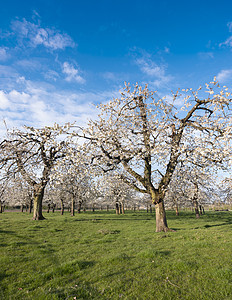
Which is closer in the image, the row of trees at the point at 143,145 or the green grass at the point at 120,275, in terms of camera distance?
the green grass at the point at 120,275

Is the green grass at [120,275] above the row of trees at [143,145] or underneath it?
underneath

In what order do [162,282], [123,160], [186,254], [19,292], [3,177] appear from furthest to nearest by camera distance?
[3,177] < [123,160] < [186,254] < [162,282] < [19,292]

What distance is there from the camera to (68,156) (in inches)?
674

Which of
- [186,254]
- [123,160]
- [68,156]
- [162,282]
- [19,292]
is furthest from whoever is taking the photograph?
[123,160]

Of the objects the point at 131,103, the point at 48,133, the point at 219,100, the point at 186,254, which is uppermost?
the point at 131,103

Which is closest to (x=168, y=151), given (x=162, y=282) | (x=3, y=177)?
(x=162, y=282)

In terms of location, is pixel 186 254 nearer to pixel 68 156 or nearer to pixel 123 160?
pixel 123 160

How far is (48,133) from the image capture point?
58.5ft

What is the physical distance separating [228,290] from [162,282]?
2.02 meters

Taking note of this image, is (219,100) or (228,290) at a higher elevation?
(219,100)

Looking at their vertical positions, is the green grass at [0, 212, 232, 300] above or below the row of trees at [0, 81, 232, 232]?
below

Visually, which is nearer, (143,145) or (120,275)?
(120,275)

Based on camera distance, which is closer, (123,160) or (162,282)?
(162,282)

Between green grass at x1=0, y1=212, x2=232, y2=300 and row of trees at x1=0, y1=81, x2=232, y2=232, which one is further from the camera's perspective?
row of trees at x1=0, y1=81, x2=232, y2=232
